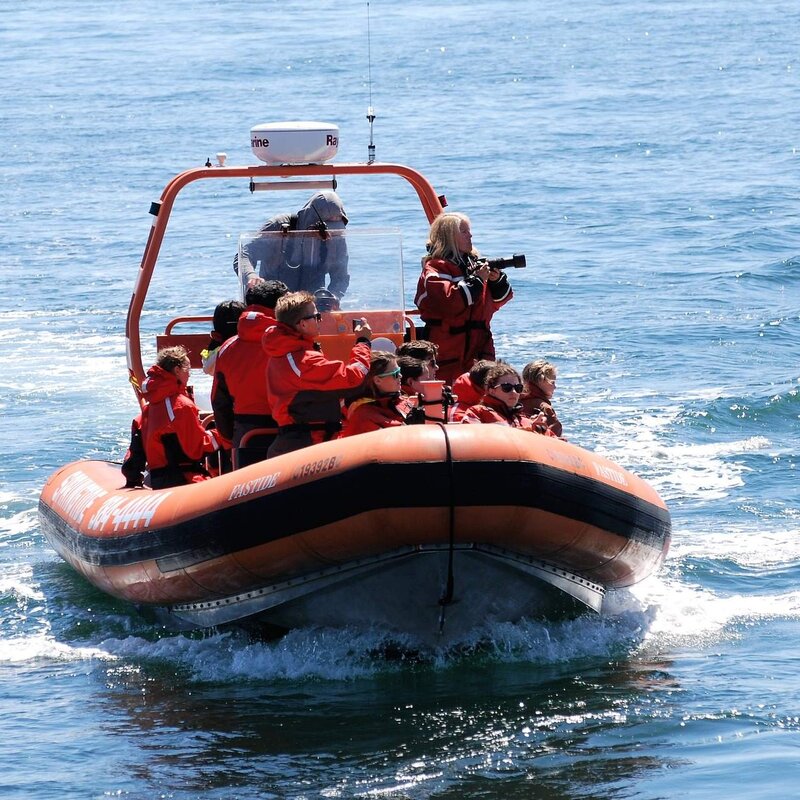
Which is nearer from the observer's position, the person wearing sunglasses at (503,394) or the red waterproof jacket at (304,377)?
the red waterproof jacket at (304,377)

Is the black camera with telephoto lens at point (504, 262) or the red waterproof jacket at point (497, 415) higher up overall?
Answer: the black camera with telephoto lens at point (504, 262)

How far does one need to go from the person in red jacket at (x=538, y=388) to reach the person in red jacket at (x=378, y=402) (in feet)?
2.81

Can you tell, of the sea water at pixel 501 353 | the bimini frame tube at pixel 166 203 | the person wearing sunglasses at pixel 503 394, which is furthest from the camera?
the bimini frame tube at pixel 166 203

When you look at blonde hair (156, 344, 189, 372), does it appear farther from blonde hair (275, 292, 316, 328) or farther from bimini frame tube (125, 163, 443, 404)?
bimini frame tube (125, 163, 443, 404)

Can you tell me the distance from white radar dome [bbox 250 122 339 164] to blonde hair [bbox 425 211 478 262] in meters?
0.93

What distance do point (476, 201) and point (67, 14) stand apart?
20537mm

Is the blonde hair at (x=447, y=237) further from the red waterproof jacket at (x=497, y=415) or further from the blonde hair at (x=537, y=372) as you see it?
the red waterproof jacket at (x=497, y=415)

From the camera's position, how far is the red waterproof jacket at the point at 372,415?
215 inches

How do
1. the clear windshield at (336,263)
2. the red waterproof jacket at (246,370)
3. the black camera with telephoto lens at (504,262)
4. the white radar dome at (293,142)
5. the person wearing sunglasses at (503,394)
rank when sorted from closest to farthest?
the person wearing sunglasses at (503,394)
the red waterproof jacket at (246,370)
the black camera with telephoto lens at (504,262)
the clear windshield at (336,263)
the white radar dome at (293,142)

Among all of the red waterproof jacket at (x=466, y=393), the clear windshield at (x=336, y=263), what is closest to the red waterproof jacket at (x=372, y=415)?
the red waterproof jacket at (x=466, y=393)

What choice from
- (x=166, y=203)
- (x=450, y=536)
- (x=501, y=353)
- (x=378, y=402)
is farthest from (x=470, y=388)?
(x=501, y=353)

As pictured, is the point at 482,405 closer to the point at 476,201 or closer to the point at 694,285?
the point at 694,285

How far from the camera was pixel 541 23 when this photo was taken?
101 ft

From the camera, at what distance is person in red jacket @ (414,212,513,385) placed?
6.86 m
